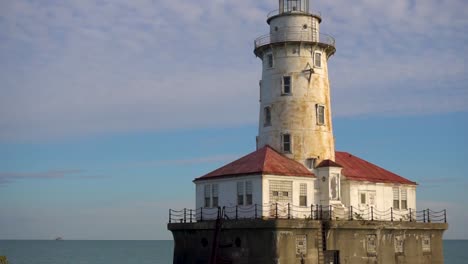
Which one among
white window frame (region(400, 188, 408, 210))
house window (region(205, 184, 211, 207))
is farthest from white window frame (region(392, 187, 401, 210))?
house window (region(205, 184, 211, 207))

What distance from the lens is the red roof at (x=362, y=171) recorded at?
4338 cm

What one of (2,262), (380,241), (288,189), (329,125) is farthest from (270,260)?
(2,262)

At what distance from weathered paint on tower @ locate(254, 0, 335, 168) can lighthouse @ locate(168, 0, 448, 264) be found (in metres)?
0.06

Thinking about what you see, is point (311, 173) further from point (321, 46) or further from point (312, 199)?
point (321, 46)

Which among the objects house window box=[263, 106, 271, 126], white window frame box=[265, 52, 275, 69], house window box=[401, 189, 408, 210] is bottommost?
house window box=[401, 189, 408, 210]

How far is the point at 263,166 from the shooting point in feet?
126

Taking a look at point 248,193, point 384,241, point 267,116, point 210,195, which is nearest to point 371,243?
point 384,241

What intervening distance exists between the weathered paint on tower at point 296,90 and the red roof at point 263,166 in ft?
4.48

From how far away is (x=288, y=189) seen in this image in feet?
128

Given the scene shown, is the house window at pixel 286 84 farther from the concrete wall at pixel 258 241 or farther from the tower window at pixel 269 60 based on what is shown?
the concrete wall at pixel 258 241

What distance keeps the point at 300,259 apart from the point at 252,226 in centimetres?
301

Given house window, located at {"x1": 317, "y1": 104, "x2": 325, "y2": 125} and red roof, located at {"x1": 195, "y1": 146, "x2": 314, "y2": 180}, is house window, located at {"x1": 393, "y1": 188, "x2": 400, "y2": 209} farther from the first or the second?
red roof, located at {"x1": 195, "y1": 146, "x2": 314, "y2": 180}

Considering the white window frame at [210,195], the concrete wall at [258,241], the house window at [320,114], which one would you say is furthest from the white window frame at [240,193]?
the house window at [320,114]

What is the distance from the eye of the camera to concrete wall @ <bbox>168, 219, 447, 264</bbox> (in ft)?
119
